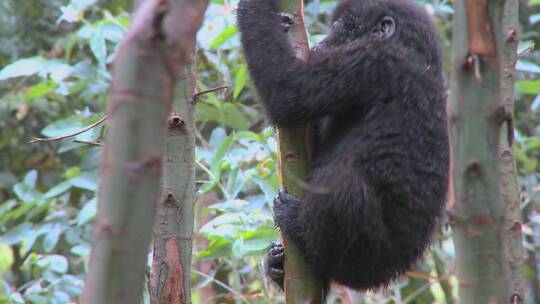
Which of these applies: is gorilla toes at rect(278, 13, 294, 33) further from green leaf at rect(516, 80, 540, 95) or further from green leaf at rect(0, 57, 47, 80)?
green leaf at rect(0, 57, 47, 80)

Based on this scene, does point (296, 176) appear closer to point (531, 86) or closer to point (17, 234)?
point (531, 86)

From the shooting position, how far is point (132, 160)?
1.26m

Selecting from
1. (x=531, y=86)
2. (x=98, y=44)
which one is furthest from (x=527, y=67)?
(x=98, y=44)

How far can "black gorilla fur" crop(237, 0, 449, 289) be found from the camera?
10.8 feet

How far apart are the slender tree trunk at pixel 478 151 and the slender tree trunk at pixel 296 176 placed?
1.42m

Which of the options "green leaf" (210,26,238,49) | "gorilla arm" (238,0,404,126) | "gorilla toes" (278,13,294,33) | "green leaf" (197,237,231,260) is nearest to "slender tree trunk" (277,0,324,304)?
"gorilla toes" (278,13,294,33)

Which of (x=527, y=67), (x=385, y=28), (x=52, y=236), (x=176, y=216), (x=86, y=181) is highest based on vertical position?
(x=527, y=67)

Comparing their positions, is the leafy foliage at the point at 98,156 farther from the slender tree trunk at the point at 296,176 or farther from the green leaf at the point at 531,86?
the slender tree trunk at the point at 296,176

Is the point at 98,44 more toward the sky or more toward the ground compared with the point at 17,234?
more toward the sky

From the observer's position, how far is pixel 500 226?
1538mm

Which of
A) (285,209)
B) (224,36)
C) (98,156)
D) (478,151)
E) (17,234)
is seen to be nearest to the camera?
(478,151)

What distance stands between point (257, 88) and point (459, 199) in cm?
213

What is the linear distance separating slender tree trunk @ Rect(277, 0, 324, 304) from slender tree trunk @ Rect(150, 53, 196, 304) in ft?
1.47

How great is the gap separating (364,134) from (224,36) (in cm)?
116
